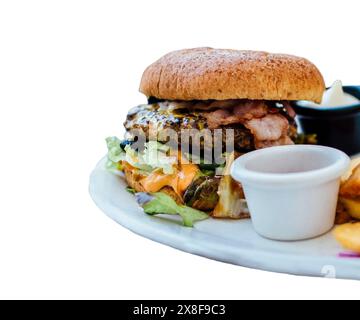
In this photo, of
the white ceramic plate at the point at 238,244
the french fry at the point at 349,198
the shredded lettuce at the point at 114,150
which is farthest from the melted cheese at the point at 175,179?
the french fry at the point at 349,198

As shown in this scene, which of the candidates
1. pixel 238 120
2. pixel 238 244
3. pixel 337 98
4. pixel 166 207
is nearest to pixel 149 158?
pixel 166 207

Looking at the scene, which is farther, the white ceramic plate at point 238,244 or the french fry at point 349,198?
the french fry at point 349,198

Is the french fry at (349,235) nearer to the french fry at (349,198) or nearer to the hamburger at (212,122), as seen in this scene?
the french fry at (349,198)

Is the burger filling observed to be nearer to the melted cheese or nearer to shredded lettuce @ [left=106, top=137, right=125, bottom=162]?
the melted cheese

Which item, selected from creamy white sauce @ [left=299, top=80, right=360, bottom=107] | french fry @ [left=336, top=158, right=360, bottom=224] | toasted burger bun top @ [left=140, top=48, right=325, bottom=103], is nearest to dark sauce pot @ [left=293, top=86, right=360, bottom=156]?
creamy white sauce @ [left=299, top=80, right=360, bottom=107]

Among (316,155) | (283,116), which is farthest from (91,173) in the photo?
(316,155)
